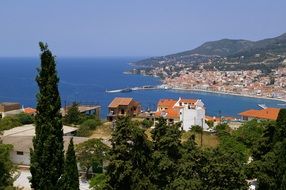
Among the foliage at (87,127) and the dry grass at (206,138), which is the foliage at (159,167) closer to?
the dry grass at (206,138)

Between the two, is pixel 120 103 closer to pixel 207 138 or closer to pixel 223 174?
pixel 207 138

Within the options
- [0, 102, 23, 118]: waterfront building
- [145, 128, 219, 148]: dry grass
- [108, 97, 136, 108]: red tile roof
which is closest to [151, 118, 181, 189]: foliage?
[145, 128, 219, 148]: dry grass

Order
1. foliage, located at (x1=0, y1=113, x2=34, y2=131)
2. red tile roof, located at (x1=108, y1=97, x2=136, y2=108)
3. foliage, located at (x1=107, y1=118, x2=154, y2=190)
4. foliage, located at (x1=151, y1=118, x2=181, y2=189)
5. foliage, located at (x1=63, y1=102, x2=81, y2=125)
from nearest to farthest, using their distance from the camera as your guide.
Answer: foliage, located at (x1=107, y1=118, x2=154, y2=190), foliage, located at (x1=151, y1=118, x2=181, y2=189), foliage, located at (x1=0, y1=113, x2=34, y2=131), foliage, located at (x1=63, y1=102, x2=81, y2=125), red tile roof, located at (x1=108, y1=97, x2=136, y2=108)

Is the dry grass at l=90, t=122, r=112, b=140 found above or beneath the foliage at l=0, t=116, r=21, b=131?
beneath

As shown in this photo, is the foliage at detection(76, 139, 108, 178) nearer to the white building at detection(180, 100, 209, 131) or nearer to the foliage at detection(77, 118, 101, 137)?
the foliage at detection(77, 118, 101, 137)

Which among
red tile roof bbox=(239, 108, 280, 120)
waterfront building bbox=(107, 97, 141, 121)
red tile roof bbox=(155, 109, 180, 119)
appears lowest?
red tile roof bbox=(239, 108, 280, 120)

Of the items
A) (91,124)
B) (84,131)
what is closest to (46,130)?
(84,131)

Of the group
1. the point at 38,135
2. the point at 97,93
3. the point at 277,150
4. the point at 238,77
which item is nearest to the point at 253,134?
the point at 277,150

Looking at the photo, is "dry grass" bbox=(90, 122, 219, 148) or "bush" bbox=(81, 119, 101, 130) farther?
"bush" bbox=(81, 119, 101, 130)
